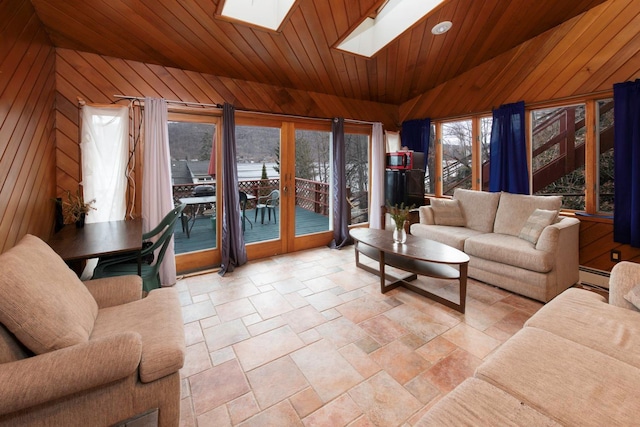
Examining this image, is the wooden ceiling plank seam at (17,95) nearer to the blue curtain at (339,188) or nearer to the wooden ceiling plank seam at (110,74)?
the wooden ceiling plank seam at (110,74)

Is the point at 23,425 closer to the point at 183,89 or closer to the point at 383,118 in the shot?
the point at 183,89

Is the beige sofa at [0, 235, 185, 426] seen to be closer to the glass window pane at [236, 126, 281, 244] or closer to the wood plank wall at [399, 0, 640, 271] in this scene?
the glass window pane at [236, 126, 281, 244]

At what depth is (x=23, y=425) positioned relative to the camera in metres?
1.11

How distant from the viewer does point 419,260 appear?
2.87 m

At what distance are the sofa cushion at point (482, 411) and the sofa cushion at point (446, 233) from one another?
262 cm

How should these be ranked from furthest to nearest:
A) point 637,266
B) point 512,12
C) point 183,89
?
1. point 183,89
2. point 512,12
3. point 637,266

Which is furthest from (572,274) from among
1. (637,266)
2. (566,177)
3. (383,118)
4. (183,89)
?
(183,89)

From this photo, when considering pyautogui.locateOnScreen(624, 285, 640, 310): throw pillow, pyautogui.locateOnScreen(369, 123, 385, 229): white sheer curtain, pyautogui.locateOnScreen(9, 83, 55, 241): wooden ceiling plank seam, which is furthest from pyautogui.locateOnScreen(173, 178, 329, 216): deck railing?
pyautogui.locateOnScreen(624, 285, 640, 310): throw pillow

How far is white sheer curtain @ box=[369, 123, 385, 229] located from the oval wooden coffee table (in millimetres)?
1585

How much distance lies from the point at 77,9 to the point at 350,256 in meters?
3.84

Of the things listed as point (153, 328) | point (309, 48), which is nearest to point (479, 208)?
point (309, 48)

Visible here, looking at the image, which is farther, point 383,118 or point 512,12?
point 383,118

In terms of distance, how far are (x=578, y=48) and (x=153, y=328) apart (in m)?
4.65

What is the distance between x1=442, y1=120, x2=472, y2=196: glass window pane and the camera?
15.2 ft
